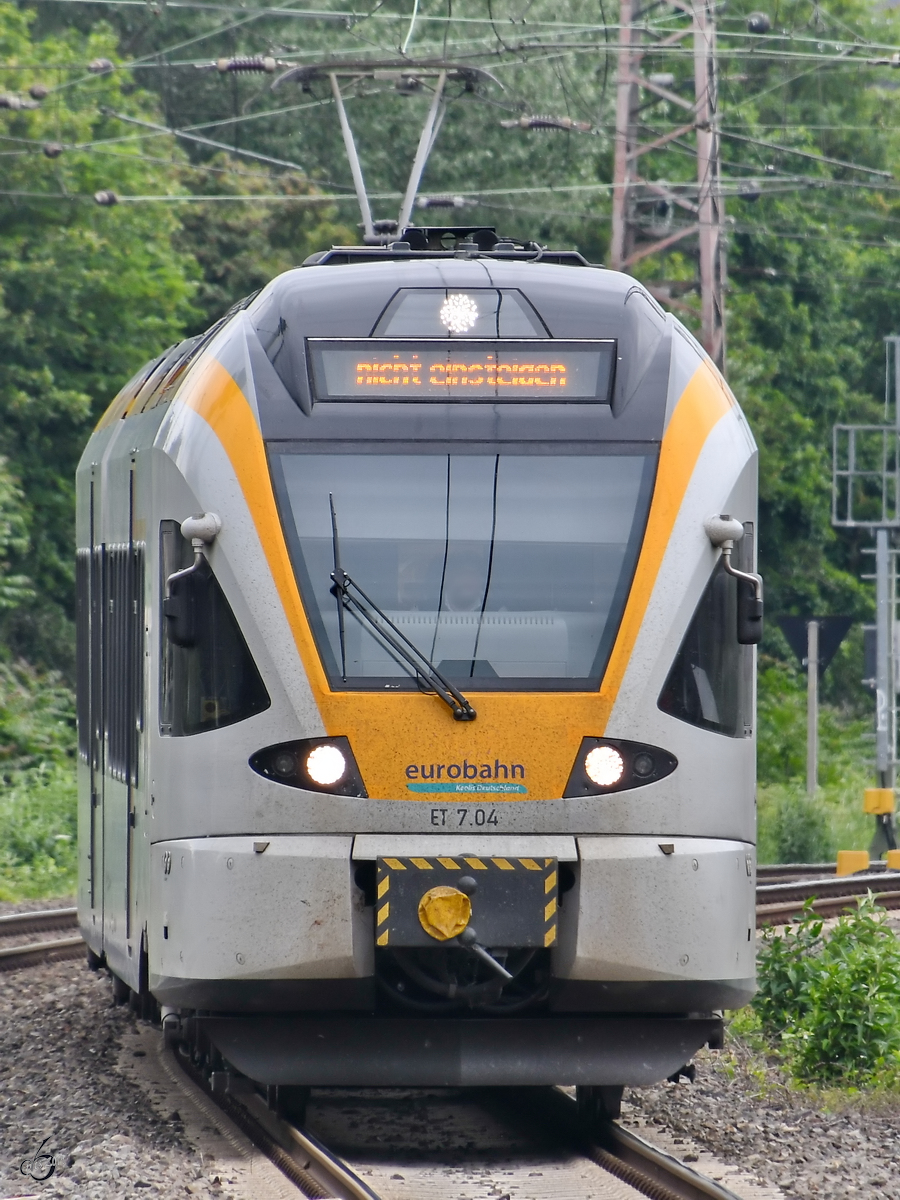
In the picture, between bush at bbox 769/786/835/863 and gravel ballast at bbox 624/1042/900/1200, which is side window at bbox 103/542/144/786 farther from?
bush at bbox 769/786/835/863

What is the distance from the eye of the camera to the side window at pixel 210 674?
7883 mm

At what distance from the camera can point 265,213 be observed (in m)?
→ 38.0

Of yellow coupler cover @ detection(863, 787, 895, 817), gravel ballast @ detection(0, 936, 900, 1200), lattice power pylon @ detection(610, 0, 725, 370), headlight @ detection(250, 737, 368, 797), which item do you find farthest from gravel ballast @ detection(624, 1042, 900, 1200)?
lattice power pylon @ detection(610, 0, 725, 370)

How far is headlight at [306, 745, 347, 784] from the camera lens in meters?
7.75

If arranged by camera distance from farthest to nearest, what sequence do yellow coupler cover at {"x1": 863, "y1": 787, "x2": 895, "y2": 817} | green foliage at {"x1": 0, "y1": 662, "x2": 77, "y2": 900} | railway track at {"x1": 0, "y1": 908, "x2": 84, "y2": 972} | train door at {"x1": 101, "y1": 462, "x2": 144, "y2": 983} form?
green foliage at {"x1": 0, "y1": 662, "x2": 77, "y2": 900} < yellow coupler cover at {"x1": 863, "y1": 787, "x2": 895, "y2": 817} < railway track at {"x1": 0, "y1": 908, "x2": 84, "y2": 972} < train door at {"x1": 101, "y1": 462, "x2": 144, "y2": 983}

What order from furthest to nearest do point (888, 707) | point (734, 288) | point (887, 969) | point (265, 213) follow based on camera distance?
point (734, 288), point (265, 213), point (888, 707), point (887, 969)

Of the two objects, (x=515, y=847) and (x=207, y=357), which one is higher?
(x=207, y=357)

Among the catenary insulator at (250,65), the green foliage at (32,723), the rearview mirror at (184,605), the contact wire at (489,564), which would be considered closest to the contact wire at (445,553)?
the contact wire at (489,564)

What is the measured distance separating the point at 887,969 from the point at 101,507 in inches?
179

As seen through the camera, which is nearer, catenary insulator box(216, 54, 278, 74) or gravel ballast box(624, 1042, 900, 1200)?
gravel ballast box(624, 1042, 900, 1200)

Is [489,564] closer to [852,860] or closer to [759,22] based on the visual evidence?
[852,860]

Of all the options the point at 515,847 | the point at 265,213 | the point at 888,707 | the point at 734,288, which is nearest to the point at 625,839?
the point at 515,847

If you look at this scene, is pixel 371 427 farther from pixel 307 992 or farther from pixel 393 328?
pixel 307 992

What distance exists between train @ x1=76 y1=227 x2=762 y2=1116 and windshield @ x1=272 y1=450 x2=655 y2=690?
11 millimetres
